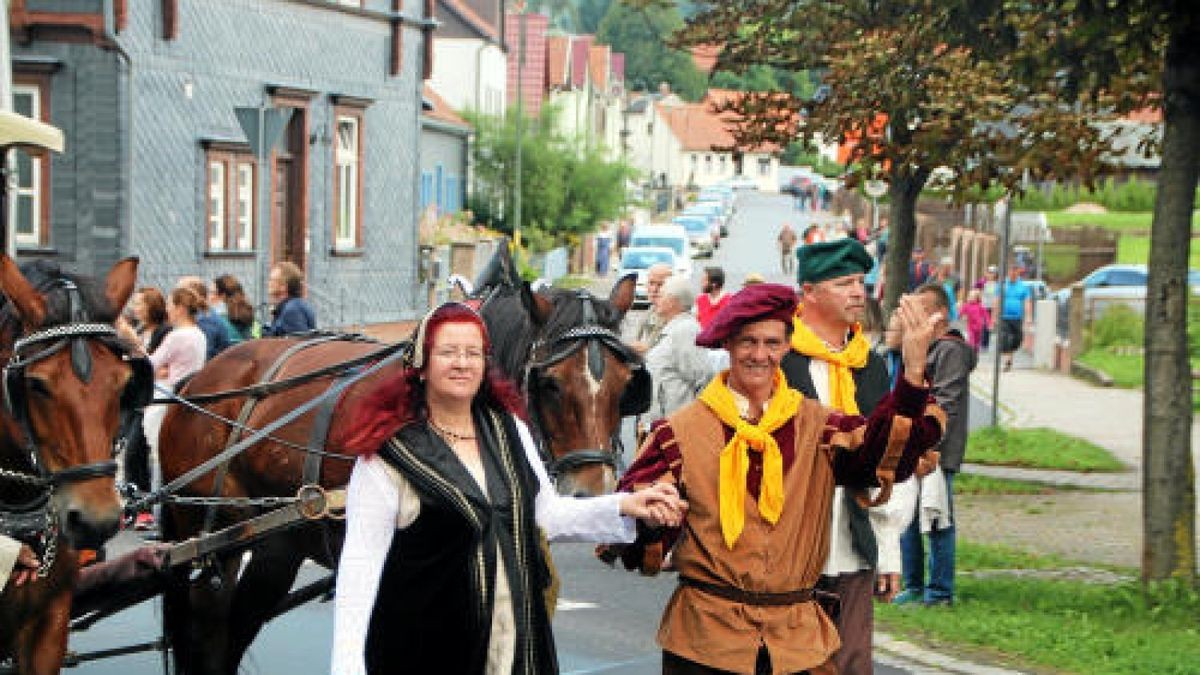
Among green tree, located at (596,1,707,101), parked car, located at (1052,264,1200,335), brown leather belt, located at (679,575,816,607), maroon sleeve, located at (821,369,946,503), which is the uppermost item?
green tree, located at (596,1,707,101)

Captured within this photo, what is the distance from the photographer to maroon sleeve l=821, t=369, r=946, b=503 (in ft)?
20.7

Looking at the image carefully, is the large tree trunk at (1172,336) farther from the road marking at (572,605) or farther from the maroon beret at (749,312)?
Result: the maroon beret at (749,312)

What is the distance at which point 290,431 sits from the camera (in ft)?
29.8

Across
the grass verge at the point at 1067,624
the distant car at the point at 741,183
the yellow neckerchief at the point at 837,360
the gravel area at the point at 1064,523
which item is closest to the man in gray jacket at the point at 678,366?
the grass verge at the point at 1067,624

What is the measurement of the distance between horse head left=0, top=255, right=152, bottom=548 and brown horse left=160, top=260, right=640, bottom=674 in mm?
1337

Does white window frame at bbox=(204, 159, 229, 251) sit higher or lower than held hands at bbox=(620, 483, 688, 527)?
higher

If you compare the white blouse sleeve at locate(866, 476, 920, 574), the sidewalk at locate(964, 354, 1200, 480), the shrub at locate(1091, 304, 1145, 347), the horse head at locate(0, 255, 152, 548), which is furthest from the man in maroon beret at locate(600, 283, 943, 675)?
the shrub at locate(1091, 304, 1145, 347)

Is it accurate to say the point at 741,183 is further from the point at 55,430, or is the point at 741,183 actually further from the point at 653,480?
the point at 653,480

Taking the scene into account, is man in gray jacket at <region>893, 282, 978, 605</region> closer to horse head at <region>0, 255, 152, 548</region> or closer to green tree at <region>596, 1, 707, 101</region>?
horse head at <region>0, 255, 152, 548</region>

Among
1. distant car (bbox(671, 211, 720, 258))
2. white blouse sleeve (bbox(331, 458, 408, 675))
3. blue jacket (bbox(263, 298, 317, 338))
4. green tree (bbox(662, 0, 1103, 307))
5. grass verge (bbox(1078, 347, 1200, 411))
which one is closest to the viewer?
white blouse sleeve (bbox(331, 458, 408, 675))

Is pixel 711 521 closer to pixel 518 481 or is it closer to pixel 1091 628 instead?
pixel 518 481

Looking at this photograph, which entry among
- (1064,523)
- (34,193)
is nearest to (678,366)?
(1064,523)

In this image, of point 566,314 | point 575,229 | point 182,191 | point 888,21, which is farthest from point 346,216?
point 566,314

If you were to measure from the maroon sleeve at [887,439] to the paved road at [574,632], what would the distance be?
4.51 meters
